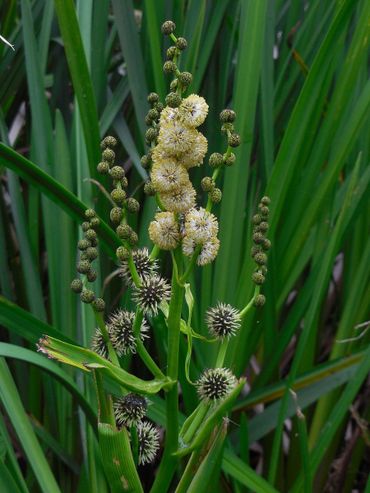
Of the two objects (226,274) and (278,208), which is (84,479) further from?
(278,208)

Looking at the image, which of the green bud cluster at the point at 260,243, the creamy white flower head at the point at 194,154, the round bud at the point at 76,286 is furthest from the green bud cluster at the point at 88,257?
the green bud cluster at the point at 260,243

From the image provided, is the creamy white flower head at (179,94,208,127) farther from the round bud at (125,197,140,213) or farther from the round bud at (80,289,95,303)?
the round bud at (80,289,95,303)

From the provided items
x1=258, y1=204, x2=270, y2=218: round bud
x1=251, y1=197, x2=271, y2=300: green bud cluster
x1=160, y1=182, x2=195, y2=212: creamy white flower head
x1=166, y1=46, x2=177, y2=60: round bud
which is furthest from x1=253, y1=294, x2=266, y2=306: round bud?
x1=166, y1=46, x2=177, y2=60: round bud

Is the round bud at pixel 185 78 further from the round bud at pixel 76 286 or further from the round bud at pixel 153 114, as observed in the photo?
the round bud at pixel 76 286

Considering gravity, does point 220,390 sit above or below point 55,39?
below

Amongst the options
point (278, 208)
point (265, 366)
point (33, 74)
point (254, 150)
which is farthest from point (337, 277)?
point (33, 74)

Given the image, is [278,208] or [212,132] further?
[212,132]

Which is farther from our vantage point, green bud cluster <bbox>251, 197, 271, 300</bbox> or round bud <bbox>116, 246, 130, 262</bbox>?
green bud cluster <bbox>251, 197, 271, 300</bbox>
